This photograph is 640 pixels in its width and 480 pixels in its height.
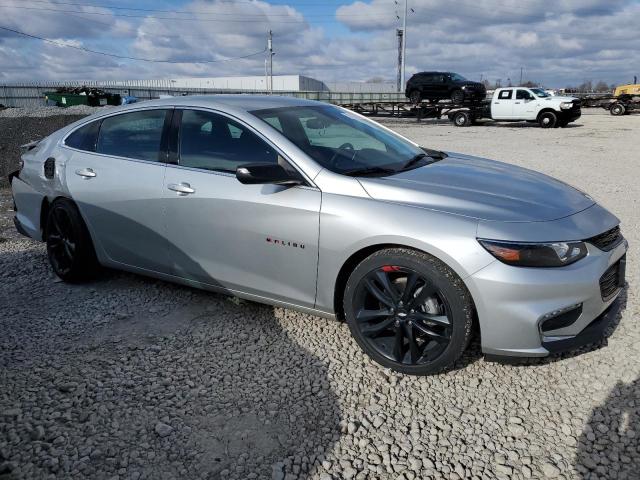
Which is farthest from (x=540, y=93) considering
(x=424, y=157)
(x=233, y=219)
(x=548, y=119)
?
(x=233, y=219)

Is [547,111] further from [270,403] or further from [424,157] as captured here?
[270,403]

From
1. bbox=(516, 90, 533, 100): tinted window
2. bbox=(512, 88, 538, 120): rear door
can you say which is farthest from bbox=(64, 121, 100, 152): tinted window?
bbox=(516, 90, 533, 100): tinted window

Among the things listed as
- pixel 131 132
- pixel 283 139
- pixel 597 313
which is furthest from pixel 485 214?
pixel 131 132

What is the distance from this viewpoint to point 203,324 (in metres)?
3.94

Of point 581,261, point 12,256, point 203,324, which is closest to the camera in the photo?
point 581,261

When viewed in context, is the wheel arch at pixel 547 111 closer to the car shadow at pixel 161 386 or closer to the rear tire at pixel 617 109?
the rear tire at pixel 617 109

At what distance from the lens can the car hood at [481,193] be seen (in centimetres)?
304

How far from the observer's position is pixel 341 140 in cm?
396

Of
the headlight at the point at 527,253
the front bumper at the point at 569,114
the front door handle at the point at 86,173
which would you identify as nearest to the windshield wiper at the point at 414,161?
the headlight at the point at 527,253

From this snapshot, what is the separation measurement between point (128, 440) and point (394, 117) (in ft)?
111

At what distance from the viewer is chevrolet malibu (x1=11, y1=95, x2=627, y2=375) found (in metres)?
2.89

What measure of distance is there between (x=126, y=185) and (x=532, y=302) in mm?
2973

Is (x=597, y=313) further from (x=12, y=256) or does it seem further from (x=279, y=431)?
(x=12, y=256)

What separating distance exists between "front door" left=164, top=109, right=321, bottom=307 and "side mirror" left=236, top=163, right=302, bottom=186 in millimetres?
76
